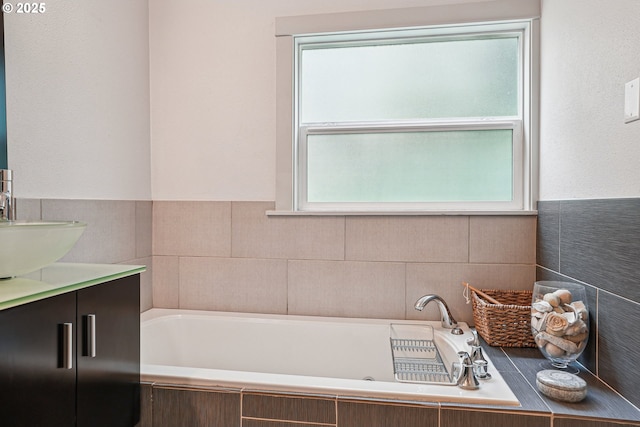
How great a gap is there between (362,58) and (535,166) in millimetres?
1044

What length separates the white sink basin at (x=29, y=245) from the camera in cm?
97

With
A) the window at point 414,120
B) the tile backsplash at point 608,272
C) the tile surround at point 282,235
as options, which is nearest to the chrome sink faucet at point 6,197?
the tile surround at point 282,235

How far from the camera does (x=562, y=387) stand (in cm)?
125

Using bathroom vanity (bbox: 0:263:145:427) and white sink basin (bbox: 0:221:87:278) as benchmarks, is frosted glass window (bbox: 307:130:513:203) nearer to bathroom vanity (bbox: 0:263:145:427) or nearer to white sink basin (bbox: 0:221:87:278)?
bathroom vanity (bbox: 0:263:145:427)

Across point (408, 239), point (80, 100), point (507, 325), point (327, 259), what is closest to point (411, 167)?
point (408, 239)

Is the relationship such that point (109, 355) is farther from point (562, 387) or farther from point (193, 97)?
point (193, 97)

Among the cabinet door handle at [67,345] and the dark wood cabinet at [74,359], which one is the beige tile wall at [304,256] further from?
the cabinet door handle at [67,345]

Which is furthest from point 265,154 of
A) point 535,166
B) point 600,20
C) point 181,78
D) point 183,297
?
point 600,20

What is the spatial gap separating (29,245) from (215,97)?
4.68 ft

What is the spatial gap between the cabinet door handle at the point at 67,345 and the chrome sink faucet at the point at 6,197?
0.43 metres

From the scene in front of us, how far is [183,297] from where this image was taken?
89.9 inches

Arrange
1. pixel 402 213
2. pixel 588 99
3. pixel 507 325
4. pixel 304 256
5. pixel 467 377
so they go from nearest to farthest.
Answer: pixel 467 377, pixel 588 99, pixel 507 325, pixel 402 213, pixel 304 256

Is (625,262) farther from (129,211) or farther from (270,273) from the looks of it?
(129,211)

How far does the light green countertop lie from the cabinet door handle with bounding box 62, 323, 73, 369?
9 centimetres
